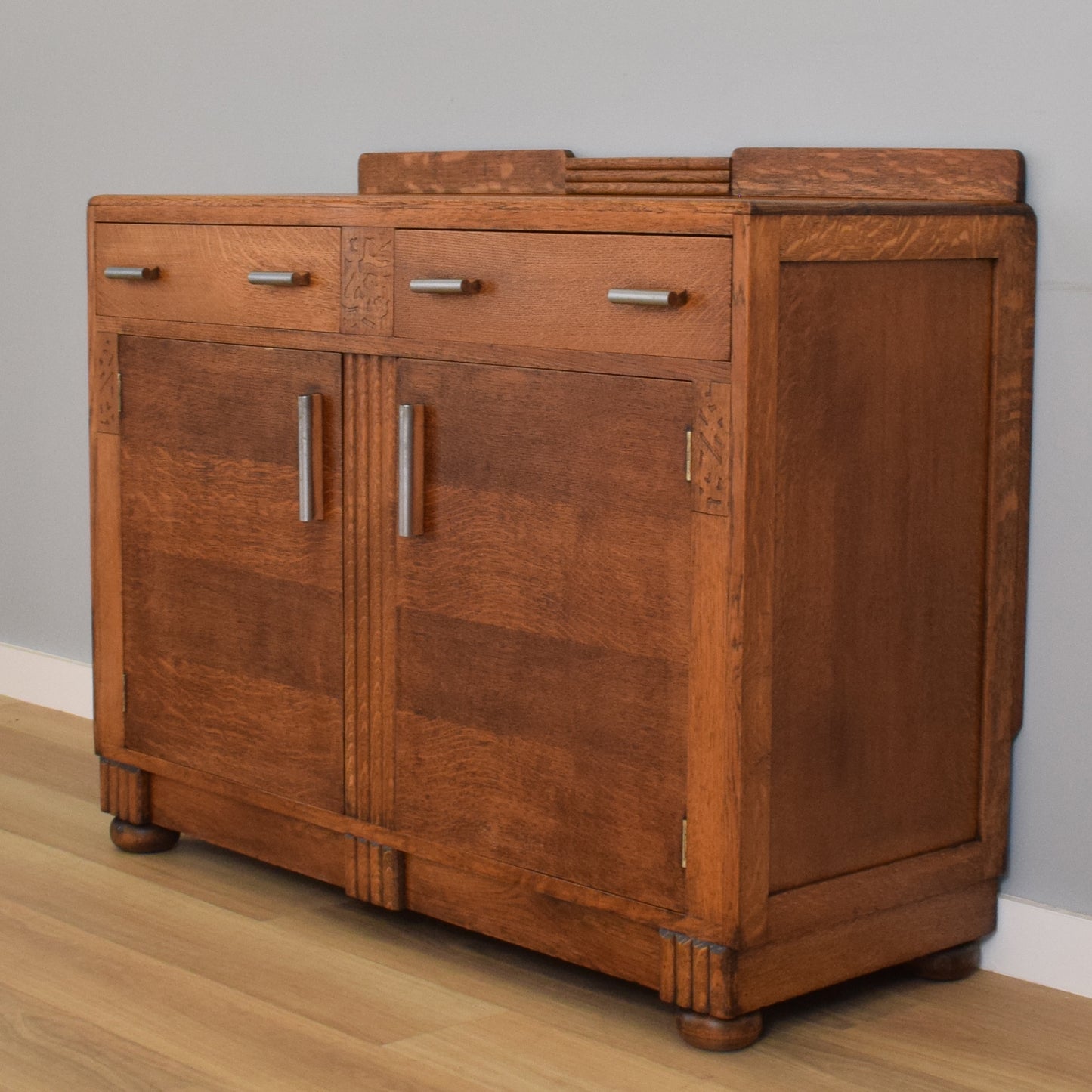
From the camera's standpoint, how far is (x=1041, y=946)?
2014mm

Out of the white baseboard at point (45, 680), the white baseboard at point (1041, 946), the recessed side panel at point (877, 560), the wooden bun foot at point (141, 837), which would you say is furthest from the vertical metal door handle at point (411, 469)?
the white baseboard at point (45, 680)

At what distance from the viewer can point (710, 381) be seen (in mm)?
1714

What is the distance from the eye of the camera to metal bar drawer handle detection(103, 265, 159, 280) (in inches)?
89.5

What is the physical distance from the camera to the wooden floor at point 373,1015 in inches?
68.9

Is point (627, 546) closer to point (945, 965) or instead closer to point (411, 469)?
point (411, 469)

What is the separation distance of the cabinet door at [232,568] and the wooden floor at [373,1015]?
0.63 ft

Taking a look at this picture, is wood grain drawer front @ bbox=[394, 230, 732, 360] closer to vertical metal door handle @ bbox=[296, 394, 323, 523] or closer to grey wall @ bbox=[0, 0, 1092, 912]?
vertical metal door handle @ bbox=[296, 394, 323, 523]

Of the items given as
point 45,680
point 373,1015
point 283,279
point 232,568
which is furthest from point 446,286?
point 45,680

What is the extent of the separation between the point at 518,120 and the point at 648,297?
82cm

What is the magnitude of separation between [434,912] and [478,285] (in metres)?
0.74

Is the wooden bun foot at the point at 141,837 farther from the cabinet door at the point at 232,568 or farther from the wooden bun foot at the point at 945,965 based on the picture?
the wooden bun foot at the point at 945,965

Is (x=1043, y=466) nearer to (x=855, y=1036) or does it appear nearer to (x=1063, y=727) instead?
(x=1063, y=727)

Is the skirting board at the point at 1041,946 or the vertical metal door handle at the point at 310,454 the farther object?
the vertical metal door handle at the point at 310,454

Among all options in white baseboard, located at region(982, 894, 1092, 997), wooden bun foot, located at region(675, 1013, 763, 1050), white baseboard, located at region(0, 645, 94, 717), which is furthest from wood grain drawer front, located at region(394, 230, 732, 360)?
white baseboard, located at region(0, 645, 94, 717)
